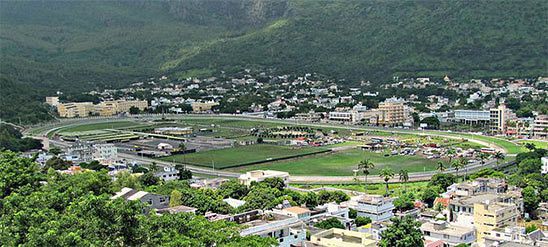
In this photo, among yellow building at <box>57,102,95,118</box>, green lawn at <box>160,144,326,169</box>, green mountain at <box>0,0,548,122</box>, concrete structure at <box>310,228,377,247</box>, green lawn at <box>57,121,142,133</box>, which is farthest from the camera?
green mountain at <box>0,0,548,122</box>

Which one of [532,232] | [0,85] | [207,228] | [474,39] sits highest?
[474,39]

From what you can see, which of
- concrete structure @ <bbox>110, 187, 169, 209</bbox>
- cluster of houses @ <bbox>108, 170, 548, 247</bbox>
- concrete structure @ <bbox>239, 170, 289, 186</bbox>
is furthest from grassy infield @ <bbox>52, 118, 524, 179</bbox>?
concrete structure @ <bbox>110, 187, 169, 209</bbox>

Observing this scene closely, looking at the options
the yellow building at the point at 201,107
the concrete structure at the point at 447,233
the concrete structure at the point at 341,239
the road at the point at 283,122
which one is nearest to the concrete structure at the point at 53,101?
the road at the point at 283,122

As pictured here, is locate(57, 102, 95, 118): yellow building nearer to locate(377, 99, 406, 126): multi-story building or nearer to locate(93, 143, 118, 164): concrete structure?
locate(377, 99, 406, 126): multi-story building

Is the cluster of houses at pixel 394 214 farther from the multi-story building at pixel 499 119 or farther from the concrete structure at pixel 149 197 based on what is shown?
the multi-story building at pixel 499 119

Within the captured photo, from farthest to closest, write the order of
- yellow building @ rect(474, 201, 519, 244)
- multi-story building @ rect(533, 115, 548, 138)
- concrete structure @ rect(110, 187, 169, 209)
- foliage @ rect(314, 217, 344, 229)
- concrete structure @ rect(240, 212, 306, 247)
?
multi-story building @ rect(533, 115, 548, 138)
concrete structure @ rect(110, 187, 169, 209)
yellow building @ rect(474, 201, 519, 244)
foliage @ rect(314, 217, 344, 229)
concrete structure @ rect(240, 212, 306, 247)

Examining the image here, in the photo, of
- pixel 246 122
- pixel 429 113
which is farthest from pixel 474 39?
pixel 246 122

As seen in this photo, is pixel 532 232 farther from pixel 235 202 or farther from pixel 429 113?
pixel 429 113
